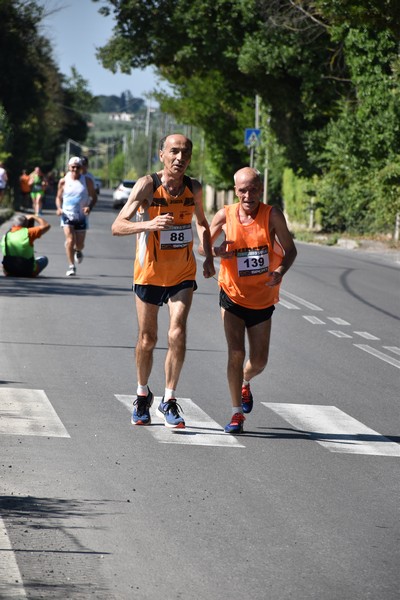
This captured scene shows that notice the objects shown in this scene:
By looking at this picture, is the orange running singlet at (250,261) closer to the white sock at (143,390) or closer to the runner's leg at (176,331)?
the runner's leg at (176,331)

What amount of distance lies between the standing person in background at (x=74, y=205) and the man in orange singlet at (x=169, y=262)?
11.5m

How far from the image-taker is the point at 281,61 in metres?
40.5

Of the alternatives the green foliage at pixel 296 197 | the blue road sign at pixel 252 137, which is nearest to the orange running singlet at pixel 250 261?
the green foliage at pixel 296 197

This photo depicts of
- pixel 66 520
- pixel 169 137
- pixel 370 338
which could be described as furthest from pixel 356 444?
pixel 370 338

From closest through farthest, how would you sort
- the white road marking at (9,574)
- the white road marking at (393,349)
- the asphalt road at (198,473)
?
the white road marking at (9,574)
the asphalt road at (198,473)
the white road marking at (393,349)

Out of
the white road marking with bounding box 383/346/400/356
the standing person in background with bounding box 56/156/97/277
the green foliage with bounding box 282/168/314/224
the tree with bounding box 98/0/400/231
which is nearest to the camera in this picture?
the white road marking with bounding box 383/346/400/356

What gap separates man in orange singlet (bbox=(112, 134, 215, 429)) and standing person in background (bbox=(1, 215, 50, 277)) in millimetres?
10688

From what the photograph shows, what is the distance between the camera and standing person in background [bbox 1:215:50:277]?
65.1 ft

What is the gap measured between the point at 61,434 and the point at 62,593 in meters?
3.48

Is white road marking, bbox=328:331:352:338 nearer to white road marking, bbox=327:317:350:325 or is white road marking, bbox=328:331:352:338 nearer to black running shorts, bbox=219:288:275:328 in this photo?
white road marking, bbox=327:317:350:325

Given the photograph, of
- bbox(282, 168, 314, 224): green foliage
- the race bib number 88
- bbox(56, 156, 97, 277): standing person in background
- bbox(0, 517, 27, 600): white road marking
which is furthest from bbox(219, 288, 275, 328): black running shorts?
bbox(282, 168, 314, 224): green foliage

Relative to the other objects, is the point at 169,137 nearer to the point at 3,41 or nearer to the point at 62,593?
the point at 62,593

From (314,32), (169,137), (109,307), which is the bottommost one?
(109,307)

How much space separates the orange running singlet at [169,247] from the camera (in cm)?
903
